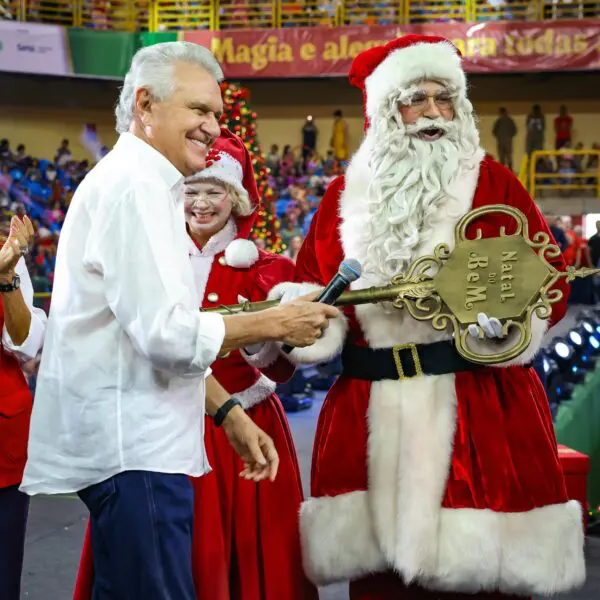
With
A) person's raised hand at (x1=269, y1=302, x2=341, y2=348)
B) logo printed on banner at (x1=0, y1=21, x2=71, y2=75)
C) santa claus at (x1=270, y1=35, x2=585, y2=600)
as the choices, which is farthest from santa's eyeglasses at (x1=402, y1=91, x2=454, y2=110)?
logo printed on banner at (x1=0, y1=21, x2=71, y2=75)

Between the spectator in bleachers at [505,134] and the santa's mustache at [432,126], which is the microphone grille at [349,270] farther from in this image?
the spectator in bleachers at [505,134]

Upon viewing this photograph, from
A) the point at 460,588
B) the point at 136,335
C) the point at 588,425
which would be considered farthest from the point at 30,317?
the point at 588,425

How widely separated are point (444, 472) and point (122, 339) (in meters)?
1.04

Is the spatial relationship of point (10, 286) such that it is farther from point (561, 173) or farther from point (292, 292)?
point (561, 173)

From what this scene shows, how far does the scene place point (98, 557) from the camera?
1982 millimetres

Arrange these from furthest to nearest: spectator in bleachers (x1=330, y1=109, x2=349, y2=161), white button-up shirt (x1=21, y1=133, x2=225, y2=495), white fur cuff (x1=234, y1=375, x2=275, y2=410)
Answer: spectator in bleachers (x1=330, y1=109, x2=349, y2=161)
white fur cuff (x1=234, y1=375, x2=275, y2=410)
white button-up shirt (x1=21, y1=133, x2=225, y2=495)

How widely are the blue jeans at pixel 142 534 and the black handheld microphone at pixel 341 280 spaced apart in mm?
554

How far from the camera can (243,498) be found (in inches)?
114

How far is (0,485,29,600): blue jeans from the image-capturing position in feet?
8.88

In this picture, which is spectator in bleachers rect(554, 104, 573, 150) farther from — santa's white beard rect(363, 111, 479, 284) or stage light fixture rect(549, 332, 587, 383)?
santa's white beard rect(363, 111, 479, 284)

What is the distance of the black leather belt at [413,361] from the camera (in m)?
2.62

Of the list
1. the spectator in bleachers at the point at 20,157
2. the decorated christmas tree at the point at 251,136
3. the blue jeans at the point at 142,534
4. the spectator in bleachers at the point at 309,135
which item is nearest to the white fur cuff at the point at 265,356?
the blue jeans at the point at 142,534

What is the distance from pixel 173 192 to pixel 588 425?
366 cm

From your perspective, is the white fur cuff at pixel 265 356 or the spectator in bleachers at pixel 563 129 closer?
the white fur cuff at pixel 265 356
